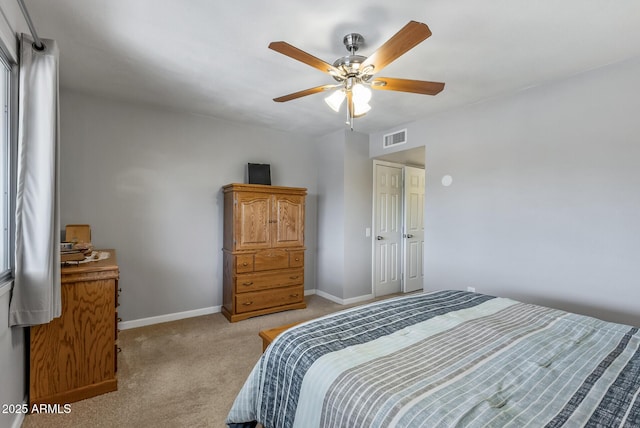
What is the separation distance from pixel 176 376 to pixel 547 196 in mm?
3472

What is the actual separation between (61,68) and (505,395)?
3702 mm

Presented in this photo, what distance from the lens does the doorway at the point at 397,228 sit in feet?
15.5

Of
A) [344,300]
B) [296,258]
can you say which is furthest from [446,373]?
[344,300]

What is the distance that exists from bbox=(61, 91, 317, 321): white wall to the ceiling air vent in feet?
5.49

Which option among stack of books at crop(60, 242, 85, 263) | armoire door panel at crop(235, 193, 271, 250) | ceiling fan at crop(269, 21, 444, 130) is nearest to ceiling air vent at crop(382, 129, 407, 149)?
Answer: armoire door panel at crop(235, 193, 271, 250)

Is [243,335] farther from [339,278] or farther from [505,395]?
[505,395]

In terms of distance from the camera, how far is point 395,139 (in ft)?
13.8

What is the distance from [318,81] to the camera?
2742 millimetres

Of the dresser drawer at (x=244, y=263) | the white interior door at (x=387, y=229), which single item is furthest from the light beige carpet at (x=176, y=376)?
the white interior door at (x=387, y=229)

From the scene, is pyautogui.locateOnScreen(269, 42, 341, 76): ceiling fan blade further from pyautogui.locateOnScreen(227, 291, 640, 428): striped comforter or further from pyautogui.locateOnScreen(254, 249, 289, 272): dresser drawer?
pyautogui.locateOnScreen(254, 249, 289, 272): dresser drawer

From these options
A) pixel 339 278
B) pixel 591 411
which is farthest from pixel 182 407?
pixel 339 278

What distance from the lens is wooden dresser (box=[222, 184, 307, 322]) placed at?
3.64 m

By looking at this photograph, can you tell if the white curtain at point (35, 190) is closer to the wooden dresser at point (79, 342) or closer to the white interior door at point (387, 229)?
the wooden dresser at point (79, 342)

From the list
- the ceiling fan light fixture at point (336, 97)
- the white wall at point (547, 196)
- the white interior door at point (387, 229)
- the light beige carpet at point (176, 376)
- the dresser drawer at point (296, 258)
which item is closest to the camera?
Result: the light beige carpet at point (176, 376)
